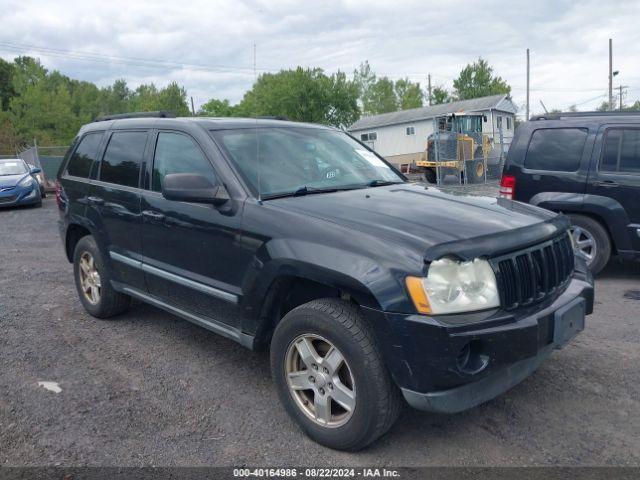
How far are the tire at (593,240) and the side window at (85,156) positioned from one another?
16.8ft

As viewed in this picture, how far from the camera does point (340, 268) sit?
110 inches

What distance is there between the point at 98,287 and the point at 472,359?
3.73 metres

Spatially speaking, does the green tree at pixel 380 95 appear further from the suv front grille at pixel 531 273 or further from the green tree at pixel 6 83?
the suv front grille at pixel 531 273

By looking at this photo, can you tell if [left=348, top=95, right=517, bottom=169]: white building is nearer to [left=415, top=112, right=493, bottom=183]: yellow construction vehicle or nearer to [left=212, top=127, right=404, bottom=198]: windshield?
[left=415, top=112, right=493, bottom=183]: yellow construction vehicle

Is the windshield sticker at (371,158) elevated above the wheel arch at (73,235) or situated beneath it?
elevated above

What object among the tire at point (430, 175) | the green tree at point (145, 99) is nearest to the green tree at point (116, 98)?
the green tree at point (145, 99)

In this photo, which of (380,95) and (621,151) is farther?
(380,95)

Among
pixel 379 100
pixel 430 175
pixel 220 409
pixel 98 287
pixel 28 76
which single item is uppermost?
pixel 28 76

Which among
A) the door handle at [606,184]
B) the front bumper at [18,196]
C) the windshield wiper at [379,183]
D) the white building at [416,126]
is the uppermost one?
the white building at [416,126]

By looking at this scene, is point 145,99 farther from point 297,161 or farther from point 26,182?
point 297,161

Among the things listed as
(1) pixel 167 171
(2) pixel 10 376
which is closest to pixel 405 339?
(1) pixel 167 171

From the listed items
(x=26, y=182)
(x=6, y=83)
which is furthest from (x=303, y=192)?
(x=6, y=83)

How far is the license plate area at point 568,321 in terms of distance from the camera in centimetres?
289

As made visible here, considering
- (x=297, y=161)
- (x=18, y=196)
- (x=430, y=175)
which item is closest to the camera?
(x=297, y=161)
